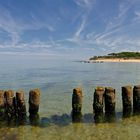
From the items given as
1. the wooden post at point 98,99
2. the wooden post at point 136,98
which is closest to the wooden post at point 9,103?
A: the wooden post at point 98,99

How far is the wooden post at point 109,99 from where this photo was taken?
1878 cm

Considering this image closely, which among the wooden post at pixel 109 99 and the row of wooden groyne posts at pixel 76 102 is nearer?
the row of wooden groyne posts at pixel 76 102

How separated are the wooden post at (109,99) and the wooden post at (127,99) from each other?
0.81 meters

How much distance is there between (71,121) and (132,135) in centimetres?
423

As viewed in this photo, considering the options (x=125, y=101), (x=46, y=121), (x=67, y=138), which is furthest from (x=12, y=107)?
(x=125, y=101)

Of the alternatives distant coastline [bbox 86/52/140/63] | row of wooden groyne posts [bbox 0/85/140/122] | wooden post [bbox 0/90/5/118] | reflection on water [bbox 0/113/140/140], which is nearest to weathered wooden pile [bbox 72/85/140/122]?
row of wooden groyne posts [bbox 0/85/140/122]

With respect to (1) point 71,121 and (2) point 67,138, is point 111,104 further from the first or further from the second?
(2) point 67,138

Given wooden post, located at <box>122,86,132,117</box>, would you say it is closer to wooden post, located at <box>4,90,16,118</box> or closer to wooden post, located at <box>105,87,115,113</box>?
wooden post, located at <box>105,87,115,113</box>

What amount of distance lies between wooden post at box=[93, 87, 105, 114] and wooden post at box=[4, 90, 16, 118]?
483 centimetres

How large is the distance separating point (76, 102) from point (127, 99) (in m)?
3.14

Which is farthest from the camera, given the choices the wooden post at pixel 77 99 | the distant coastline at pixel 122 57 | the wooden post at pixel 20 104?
the distant coastline at pixel 122 57

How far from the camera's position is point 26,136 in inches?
623

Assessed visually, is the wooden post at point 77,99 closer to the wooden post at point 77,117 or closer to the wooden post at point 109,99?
the wooden post at point 77,117

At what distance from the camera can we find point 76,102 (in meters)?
19.0
